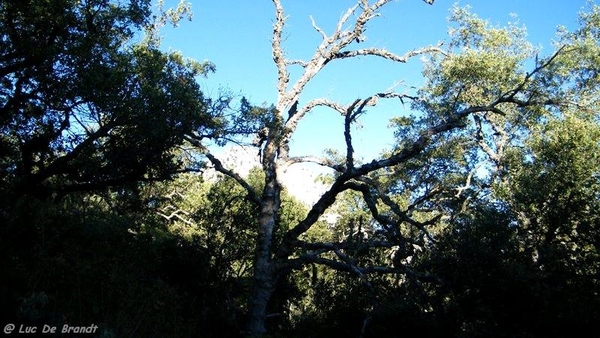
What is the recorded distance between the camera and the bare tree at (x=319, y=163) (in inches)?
424

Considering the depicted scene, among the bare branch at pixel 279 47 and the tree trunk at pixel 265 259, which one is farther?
the bare branch at pixel 279 47

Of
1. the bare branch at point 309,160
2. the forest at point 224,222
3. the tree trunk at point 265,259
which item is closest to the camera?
the forest at point 224,222

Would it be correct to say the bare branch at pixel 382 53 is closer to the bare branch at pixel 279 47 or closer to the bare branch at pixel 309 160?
the bare branch at pixel 279 47

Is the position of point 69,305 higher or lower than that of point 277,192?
lower

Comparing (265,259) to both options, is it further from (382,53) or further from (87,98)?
(382,53)

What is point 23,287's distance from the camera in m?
6.28

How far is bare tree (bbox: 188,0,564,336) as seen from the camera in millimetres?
10781

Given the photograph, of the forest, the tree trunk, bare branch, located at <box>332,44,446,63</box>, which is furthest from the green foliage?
bare branch, located at <box>332,44,446,63</box>

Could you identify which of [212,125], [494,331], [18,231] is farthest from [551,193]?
[18,231]

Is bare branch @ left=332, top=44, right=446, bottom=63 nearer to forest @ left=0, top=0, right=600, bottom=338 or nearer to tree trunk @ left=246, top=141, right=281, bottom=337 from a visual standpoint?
forest @ left=0, top=0, right=600, bottom=338

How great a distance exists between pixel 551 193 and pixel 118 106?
11.3 meters

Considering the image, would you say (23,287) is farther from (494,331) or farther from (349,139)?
(494,331)

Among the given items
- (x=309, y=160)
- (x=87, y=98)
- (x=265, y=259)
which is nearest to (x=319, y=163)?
(x=309, y=160)

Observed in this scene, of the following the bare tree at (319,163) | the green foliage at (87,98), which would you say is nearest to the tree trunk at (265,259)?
the bare tree at (319,163)
